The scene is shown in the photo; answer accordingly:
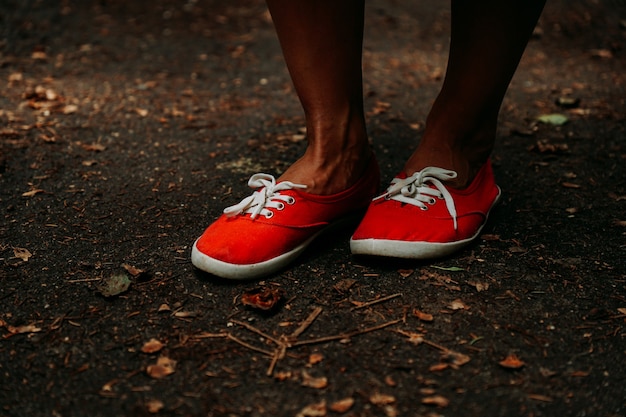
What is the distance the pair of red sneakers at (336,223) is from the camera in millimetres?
1450

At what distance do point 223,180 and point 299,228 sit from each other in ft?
2.17

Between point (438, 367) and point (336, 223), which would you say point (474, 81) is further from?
point (438, 367)

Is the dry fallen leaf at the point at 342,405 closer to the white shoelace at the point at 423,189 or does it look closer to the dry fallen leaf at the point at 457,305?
the dry fallen leaf at the point at 457,305

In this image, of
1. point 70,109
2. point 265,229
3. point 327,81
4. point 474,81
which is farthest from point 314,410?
point 70,109

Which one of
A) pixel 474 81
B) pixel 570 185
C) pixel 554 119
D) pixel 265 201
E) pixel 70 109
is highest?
pixel 474 81

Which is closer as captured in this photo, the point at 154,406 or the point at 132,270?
the point at 154,406

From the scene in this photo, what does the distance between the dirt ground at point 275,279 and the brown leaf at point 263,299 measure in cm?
2

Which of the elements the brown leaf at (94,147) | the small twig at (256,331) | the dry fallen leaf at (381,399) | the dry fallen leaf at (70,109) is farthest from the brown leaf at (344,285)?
the dry fallen leaf at (70,109)

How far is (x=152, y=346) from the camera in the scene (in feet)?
4.14

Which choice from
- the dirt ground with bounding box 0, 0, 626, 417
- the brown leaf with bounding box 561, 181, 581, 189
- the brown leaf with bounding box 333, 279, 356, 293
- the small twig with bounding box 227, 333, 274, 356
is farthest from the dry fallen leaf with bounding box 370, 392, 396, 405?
the brown leaf with bounding box 561, 181, 581, 189

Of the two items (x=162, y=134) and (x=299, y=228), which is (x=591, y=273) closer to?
(x=299, y=228)

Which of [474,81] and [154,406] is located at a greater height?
[474,81]

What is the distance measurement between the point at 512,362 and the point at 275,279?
1.91 ft

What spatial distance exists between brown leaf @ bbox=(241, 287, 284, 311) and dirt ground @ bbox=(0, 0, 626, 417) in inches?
0.7
